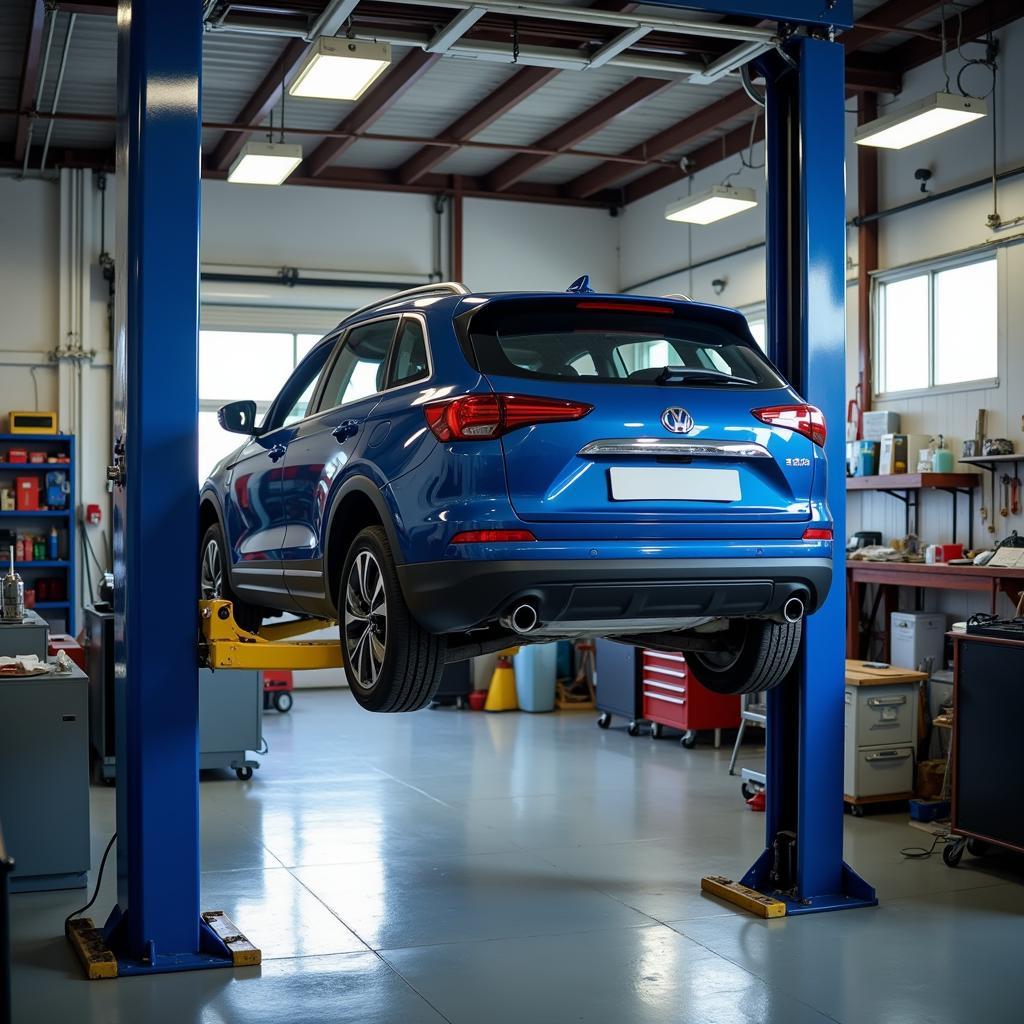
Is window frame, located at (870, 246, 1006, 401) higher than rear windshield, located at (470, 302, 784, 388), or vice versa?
window frame, located at (870, 246, 1006, 401)

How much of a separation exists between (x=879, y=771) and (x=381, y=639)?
4120 mm

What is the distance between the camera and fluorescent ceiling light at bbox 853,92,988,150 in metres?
7.22

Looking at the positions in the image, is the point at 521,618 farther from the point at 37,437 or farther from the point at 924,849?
the point at 37,437

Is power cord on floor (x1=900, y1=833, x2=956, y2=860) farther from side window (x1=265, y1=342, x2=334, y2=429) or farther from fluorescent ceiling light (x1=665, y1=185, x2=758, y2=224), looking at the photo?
fluorescent ceiling light (x1=665, y1=185, x2=758, y2=224)

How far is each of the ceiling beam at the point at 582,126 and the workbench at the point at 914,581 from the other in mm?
3873

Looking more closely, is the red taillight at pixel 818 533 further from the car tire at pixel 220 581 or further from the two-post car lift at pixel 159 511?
the car tire at pixel 220 581

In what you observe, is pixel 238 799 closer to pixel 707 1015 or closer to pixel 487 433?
pixel 707 1015

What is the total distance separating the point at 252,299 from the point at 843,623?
7839 millimetres

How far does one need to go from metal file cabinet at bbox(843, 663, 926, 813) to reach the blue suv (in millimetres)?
2805

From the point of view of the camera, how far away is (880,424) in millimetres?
8719

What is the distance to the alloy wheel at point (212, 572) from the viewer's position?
18.4ft

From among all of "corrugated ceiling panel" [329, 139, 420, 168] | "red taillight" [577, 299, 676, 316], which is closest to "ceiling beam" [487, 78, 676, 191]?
"corrugated ceiling panel" [329, 139, 420, 168]

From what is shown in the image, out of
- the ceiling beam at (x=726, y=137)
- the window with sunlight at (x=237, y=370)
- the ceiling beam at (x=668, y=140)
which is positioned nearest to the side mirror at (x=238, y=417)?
the ceiling beam at (x=726, y=137)

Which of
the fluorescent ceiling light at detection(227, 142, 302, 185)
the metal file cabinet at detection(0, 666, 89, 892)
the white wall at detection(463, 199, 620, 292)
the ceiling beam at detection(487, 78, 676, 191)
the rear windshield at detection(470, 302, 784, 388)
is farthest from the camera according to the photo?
the white wall at detection(463, 199, 620, 292)
